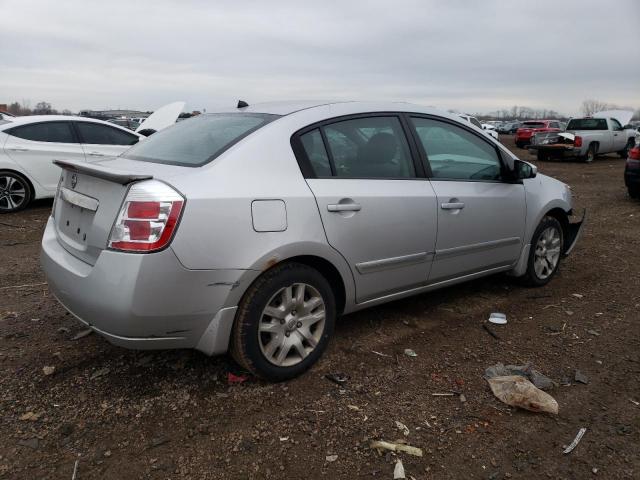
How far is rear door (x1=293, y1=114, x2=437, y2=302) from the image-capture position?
3.10m

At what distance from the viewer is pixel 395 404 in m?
2.85

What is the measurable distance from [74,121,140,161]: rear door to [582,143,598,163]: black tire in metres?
16.5

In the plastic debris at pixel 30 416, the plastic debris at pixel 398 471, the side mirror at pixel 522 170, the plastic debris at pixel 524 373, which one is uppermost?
the side mirror at pixel 522 170

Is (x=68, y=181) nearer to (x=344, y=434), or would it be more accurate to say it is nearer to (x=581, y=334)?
(x=344, y=434)

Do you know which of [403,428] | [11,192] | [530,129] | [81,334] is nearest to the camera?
[403,428]

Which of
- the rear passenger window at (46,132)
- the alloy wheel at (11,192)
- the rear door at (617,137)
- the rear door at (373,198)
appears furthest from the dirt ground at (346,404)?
the rear door at (617,137)

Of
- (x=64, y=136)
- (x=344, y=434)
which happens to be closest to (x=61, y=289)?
(x=344, y=434)

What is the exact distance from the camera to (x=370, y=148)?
11.3ft

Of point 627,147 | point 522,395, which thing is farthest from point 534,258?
point 627,147

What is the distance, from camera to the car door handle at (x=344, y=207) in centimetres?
305

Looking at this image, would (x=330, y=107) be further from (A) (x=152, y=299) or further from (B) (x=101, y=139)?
(B) (x=101, y=139)

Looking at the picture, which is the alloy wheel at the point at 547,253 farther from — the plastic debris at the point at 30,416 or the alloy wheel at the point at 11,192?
the alloy wheel at the point at 11,192

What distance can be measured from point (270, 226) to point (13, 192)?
6.86 m

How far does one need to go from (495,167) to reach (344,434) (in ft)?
8.64
